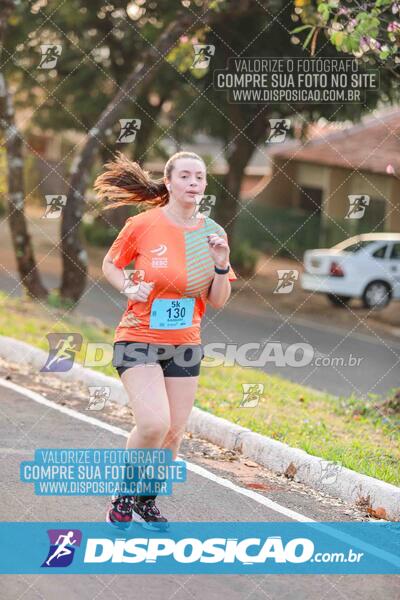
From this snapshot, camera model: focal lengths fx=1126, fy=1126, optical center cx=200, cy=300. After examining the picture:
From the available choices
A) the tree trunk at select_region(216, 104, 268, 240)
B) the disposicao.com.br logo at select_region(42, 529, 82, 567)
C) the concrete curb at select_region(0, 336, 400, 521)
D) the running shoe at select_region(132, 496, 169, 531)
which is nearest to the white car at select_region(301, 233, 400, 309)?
the tree trunk at select_region(216, 104, 268, 240)

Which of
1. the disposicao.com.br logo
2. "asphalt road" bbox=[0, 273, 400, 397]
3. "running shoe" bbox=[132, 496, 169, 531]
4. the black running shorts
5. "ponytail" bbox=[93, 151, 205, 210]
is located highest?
"ponytail" bbox=[93, 151, 205, 210]

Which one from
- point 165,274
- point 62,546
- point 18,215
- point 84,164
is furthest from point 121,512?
point 18,215

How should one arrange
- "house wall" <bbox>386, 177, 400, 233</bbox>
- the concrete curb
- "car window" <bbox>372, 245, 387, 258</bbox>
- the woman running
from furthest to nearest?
"house wall" <bbox>386, 177, 400, 233</bbox>
"car window" <bbox>372, 245, 387, 258</bbox>
the concrete curb
the woman running

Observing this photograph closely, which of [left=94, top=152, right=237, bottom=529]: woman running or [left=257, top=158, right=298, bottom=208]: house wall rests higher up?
[left=257, top=158, right=298, bottom=208]: house wall

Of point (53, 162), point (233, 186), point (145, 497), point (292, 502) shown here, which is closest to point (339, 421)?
point (292, 502)

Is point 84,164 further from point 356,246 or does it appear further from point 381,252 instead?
point 381,252

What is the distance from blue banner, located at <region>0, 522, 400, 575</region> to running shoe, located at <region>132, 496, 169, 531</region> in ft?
0.13

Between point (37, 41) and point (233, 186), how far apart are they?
21.0ft

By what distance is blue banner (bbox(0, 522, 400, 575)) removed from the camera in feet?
19.3

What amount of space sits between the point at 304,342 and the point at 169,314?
13318 mm

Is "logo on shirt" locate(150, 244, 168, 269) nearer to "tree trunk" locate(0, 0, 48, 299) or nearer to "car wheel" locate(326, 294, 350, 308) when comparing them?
"tree trunk" locate(0, 0, 48, 299)

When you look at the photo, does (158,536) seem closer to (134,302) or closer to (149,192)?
(134,302)

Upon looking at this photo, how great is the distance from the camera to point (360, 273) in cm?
2502

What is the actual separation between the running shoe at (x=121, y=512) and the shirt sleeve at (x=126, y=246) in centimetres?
132
